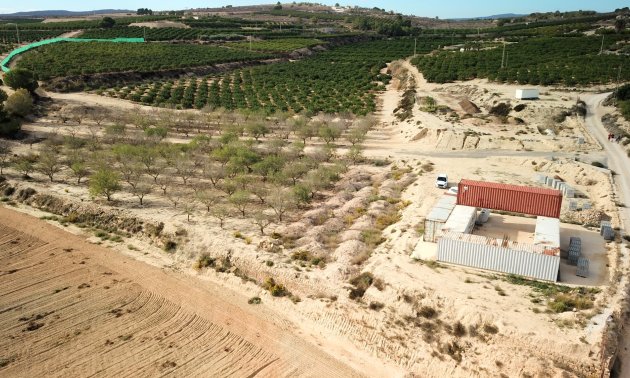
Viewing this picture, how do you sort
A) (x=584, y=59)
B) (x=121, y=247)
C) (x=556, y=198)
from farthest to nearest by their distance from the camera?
(x=584, y=59) < (x=121, y=247) < (x=556, y=198)

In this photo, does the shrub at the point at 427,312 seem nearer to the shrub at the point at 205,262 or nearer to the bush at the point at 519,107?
the shrub at the point at 205,262

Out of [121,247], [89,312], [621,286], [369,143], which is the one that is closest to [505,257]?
[621,286]

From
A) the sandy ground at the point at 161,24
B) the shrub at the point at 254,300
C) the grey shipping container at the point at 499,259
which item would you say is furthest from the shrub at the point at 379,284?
the sandy ground at the point at 161,24

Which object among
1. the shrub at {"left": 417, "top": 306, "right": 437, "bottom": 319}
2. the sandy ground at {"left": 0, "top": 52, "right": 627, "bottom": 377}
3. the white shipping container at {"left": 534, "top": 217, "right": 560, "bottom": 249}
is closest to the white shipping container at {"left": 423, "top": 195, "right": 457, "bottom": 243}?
the sandy ground at {"left": 0, "top": 52, "right": 627, "bottom": 377}

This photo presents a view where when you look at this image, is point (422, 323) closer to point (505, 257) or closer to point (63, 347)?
point (505, 257)

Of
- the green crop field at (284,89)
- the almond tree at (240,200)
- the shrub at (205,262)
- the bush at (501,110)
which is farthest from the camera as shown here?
the green crop field at (284,89)

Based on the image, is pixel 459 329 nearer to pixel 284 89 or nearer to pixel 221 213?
pixel 221 213
